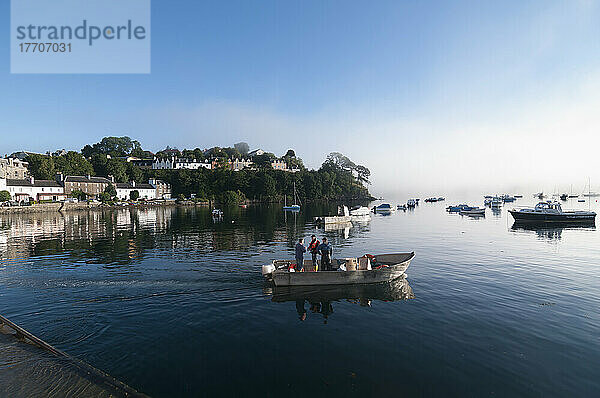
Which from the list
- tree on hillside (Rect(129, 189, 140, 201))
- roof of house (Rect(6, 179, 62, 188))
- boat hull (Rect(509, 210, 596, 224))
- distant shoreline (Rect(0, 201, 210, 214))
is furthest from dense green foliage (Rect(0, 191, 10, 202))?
boat hull (Rect(509, 210, 596, 224))

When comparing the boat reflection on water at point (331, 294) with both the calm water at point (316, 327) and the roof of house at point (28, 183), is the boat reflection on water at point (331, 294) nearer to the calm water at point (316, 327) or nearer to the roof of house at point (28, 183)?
the calm water at point (316, 327)

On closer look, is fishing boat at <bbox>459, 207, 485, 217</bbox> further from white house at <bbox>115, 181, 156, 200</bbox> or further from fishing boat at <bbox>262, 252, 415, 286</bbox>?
white house at <bbox>115, 181, 156, 200</bbox>

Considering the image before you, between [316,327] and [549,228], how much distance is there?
66.1 meters

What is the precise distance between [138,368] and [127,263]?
63.8 ft

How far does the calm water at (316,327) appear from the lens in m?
10.8

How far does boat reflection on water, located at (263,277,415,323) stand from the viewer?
707 inches

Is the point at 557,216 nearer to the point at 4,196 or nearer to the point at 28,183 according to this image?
the point at 4,196

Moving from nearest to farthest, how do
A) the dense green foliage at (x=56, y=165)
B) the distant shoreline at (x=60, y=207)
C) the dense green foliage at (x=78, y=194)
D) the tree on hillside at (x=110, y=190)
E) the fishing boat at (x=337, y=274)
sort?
the fishing boat at (x=337, y=274)
the distant shoreline at (x=60, y=207)
the dense green foliage at (x=78, y=194)
the tree on hillside at (x=110, y=190)
the dense green foliage at (x=56, y=165)

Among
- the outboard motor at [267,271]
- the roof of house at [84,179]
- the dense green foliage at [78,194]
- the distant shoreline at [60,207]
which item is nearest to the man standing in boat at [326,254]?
the outboard motor at [267,271]

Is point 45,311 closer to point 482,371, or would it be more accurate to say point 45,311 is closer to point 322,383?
point 322,383

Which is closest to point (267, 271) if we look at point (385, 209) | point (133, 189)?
point (385, 209)

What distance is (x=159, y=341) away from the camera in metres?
13.4

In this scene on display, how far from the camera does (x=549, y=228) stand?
202ft

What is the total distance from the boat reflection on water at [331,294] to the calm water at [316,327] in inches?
7.6
